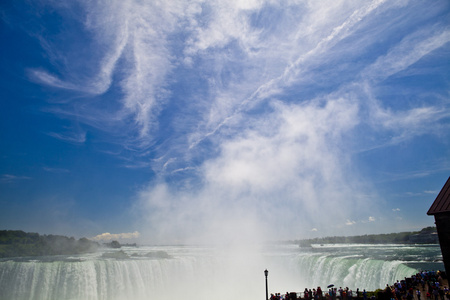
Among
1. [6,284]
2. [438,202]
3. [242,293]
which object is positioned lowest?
[242,293]

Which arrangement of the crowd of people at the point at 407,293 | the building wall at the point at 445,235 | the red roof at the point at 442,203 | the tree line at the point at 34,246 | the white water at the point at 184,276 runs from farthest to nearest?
the tree line at the point at 34,246 → the white water at the point at 184,276 → the crowd of people at the point at 407,293 → the red roof at the point at 442,203 → the building wall at the point at 445,235

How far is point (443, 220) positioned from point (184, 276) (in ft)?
108

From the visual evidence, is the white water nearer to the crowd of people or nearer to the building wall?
the crowd of people

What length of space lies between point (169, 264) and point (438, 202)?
3313 centimetres

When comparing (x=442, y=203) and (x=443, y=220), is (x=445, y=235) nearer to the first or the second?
(x=443, y=220)

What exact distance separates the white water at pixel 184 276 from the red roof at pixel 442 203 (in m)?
13.6

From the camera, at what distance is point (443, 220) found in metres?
16.1

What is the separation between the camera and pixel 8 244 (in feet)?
255

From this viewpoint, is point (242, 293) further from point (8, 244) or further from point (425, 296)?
point (8, 244)

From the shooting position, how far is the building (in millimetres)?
15711

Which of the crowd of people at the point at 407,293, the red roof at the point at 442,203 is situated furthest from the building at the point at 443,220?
the crowd of people at the point at 407,293

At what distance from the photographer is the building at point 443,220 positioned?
15.7m

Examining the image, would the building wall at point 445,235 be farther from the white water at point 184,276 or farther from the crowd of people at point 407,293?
the white water at point 184,276

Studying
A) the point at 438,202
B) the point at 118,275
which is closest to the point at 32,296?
the point at 118,275
